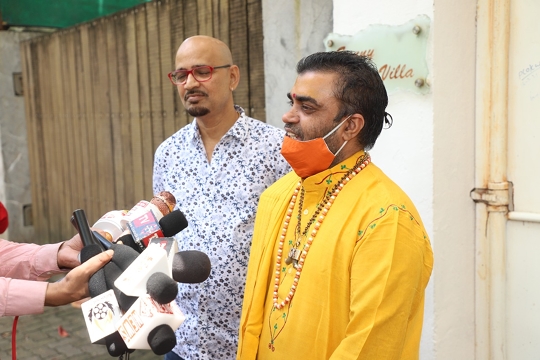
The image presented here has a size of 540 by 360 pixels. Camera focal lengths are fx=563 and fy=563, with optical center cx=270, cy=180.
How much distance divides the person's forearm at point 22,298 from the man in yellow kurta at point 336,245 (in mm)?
731

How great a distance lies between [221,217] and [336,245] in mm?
921

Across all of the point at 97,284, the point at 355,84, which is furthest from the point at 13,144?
the point at 355,84

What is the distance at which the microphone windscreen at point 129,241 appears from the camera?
73.1 inches

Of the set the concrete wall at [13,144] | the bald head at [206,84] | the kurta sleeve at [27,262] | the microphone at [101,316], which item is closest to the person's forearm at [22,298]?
the kurta sleeve at [27,262]

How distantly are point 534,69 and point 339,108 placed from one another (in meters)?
1.27

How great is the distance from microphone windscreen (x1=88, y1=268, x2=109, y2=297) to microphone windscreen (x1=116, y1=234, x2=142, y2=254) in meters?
0.17

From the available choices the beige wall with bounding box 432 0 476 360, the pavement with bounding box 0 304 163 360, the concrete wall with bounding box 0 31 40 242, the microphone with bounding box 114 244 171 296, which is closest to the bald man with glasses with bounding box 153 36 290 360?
the beige wall with bounding box 432 0 476 360

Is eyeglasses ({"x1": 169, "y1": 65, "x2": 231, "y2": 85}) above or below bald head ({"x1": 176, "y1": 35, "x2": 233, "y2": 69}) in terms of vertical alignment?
below

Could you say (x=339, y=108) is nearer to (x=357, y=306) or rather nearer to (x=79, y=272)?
(x=357, y=306)

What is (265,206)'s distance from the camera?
2.24 meters

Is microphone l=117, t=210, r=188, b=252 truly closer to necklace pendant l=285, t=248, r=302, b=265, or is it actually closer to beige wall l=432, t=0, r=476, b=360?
necklace pendant l=285, t=248, r=302, b=265

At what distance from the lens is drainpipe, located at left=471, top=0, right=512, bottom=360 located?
9.11 feet

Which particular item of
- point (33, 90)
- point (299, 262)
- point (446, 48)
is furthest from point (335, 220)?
point (33, 90)

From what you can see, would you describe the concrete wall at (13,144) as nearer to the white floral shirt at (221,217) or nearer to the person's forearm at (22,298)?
the white floral shirt at (221,217)
